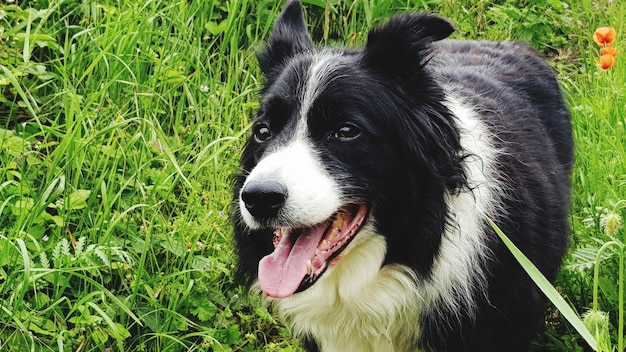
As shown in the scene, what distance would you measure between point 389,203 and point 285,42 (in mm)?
797

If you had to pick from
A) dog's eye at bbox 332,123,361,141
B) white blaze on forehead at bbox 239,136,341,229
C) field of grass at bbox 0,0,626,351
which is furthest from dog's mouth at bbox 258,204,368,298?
field of grass at bbox 0,0,626,351

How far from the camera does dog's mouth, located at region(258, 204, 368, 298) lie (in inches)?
98.2

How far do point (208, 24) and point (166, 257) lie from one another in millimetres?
1645

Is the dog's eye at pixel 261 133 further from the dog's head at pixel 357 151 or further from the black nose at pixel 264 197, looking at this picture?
the black nose at pixel 264 197

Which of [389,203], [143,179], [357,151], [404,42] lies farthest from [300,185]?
[143,179]

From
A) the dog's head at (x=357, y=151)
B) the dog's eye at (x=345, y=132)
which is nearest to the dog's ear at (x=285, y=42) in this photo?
the dog's head at (x=357, y=151)

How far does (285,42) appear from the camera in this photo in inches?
119

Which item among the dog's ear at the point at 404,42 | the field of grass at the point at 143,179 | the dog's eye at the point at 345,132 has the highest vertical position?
the dog's ear at the point at 404,42

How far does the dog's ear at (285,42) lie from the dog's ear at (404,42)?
365 millimetres

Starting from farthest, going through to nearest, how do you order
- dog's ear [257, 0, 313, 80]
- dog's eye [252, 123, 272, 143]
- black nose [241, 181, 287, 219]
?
1. dog's ear [257, 0, 313, 80]
2. dog's eye [252, 123, 272, 143]
3. black nose [241, 181, 287, 219]

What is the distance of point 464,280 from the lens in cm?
269

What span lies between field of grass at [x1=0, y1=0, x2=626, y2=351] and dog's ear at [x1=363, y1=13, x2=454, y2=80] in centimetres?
90

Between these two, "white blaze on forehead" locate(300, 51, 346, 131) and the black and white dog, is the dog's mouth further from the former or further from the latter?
"white blaze on forehead" locate(300, 51, 346, 131)

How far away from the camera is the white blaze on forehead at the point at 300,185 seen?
2.37 meters
